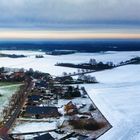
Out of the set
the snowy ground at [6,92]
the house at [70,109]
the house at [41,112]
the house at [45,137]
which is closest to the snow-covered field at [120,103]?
the house at [70,109]

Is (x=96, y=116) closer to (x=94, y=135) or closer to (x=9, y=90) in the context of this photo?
(x=94, y=135)

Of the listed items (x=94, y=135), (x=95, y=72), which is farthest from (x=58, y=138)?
(x=95, y=72)

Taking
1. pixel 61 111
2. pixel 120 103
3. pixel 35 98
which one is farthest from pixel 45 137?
pixel 35 98

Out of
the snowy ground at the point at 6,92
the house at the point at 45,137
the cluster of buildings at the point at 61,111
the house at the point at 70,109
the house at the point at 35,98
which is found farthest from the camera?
the house at the point at 35,98

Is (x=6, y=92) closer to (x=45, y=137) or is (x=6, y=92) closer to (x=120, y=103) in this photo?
(x=120, y=103)

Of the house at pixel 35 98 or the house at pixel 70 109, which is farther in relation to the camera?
the house at pixel 35 98

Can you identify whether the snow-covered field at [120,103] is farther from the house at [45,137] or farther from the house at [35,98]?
the house at [35,98]

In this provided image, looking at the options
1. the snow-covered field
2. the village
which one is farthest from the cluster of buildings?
the snow-covered field
